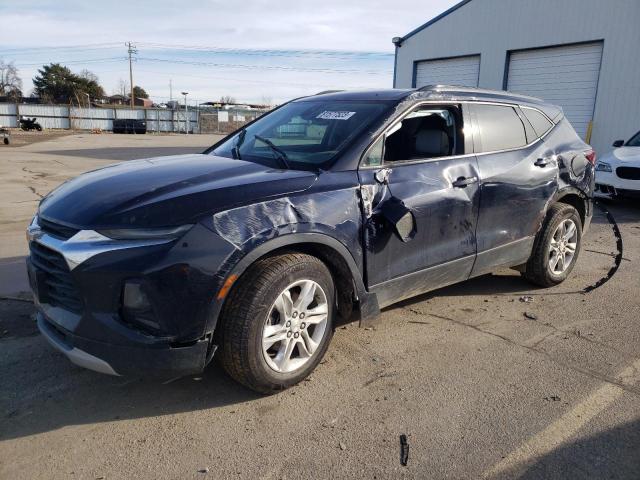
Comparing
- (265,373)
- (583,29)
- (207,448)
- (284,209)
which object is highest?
(583,29)

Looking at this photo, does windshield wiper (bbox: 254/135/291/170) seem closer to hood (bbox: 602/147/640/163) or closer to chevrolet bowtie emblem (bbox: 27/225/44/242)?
chevrolet bowtie emblem (bbox: 27/225/44/242)

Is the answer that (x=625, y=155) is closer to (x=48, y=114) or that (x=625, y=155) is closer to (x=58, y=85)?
(x=48, y=114)

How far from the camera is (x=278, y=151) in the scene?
376cm

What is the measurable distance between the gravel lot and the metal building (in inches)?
494

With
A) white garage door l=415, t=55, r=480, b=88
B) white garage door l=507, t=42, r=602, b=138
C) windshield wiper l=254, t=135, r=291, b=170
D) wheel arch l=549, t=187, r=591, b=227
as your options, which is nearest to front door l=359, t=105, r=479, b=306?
windshield wiper l=254, t=135, r=291, b=170

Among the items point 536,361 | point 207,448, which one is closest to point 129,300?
point 207,448

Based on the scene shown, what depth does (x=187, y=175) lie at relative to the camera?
10.6 feet

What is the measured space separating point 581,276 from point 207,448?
14.9 feet

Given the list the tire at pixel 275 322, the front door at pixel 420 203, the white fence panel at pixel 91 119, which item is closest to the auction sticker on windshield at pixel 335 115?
the front door at pixel 420 203

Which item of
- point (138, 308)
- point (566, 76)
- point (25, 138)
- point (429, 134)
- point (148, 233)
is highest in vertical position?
point (566, 76)

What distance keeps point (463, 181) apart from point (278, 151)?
4.70 feet

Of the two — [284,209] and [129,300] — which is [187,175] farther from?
[129,300]

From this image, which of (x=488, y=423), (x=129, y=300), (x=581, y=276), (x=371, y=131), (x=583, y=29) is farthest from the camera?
(x=583, y=29)

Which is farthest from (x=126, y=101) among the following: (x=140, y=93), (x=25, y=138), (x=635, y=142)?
(x=635, y=142)
